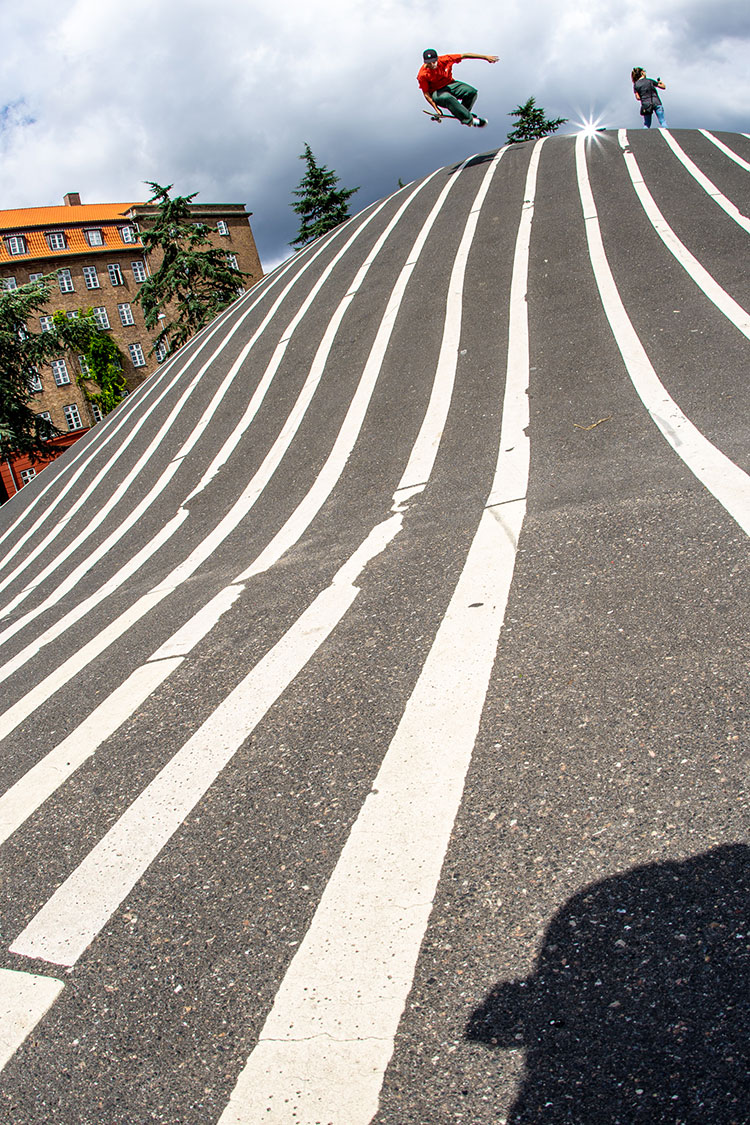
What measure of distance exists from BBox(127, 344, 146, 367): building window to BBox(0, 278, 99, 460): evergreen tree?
27.4 metres

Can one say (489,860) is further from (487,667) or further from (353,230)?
(353,230)

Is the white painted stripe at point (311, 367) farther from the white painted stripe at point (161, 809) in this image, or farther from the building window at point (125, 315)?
the building window at point (125, 315)

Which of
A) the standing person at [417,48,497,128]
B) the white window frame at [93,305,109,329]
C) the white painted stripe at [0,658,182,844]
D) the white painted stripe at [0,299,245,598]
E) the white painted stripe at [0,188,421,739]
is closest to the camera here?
the white painted stripe at [0,658,182,844]

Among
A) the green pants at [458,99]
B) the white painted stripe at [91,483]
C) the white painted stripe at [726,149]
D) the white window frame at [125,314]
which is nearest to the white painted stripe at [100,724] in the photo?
the white painted stripe at [91,483]

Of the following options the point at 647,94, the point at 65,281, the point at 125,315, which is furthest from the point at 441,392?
the point at 65,281

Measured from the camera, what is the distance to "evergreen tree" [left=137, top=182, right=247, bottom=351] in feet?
139

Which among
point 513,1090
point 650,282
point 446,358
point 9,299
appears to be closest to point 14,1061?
point 513,1090

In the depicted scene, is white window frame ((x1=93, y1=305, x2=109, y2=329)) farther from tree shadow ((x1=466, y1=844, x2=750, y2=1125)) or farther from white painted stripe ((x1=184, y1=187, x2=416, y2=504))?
tree shadow ((x1=466, y1=844, x2=750, y2=1125))

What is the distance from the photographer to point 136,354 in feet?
223

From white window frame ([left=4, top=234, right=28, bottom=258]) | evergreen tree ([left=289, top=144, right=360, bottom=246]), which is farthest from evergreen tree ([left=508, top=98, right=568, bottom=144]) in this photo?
white window frame ([left=4, top=234, right=28, bottom=258])

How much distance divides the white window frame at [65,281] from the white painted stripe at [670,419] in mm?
64305

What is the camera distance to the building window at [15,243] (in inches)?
2537

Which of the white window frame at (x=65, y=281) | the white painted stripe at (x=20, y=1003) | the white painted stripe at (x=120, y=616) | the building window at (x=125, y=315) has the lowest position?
the white painted stripe at (x=20, y=1003)

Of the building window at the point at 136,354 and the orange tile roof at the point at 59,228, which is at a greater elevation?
the orange tile roof at the point at 59,228
